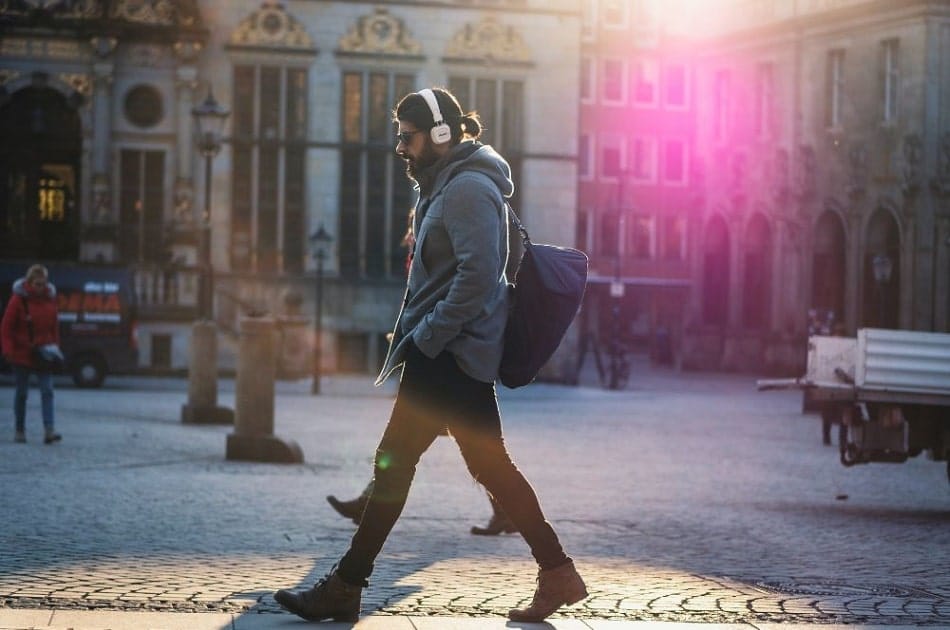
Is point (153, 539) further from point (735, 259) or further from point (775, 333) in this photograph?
point (735, 259)

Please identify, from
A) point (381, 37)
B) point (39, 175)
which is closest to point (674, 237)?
point (381, 37)

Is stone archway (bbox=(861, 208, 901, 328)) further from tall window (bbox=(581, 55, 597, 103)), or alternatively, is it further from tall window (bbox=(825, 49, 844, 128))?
tall window (bbox=(581, 55, 597, 103))

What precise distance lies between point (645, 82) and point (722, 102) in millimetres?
15585

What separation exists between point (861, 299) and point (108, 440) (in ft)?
111

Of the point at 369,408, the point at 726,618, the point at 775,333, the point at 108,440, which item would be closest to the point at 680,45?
the point at 775,333

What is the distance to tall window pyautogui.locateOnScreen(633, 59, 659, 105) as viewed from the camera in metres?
73.8

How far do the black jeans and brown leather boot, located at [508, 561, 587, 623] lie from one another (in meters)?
0.05

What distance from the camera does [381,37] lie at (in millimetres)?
43812

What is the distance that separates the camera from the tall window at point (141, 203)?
42719 millimetres

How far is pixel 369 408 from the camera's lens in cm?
3016

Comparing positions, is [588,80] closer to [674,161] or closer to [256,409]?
[674,161]

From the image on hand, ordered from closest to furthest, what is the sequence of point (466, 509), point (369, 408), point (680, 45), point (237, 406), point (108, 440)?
1. point (466, 509)
2. point (237, 406)
3. point (108, 440)
4. point (369, 408)
5. point (680, 45)

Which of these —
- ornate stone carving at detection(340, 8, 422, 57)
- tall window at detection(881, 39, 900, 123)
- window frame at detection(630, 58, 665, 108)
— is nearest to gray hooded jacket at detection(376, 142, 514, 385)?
ornate stone carving at detection(340, 8, 422, 57)

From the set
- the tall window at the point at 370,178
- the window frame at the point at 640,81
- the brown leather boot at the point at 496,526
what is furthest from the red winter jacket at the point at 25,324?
the window frame at the point at 640,81
